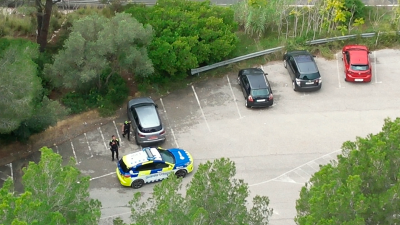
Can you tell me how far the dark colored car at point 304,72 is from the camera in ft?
90.5

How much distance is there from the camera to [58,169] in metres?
15.5

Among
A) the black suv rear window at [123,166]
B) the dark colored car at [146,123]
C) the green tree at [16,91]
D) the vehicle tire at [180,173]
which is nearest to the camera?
the green tree at [16,91]

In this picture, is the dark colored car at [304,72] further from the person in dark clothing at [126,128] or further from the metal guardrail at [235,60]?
the person in dark clothing at [126,128]

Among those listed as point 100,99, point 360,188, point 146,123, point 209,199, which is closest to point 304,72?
point 146,123

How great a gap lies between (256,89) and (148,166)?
717 cm

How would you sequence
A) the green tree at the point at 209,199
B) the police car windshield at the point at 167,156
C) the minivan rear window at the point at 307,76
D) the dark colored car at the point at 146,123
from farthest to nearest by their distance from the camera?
the minivan rear window at the point at 307,76, the dark colored car at the point at 146,123, the police car windshield at the point at 167,156, the green tree at the point at 209,199

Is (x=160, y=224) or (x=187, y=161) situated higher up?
(x=160, y=224)

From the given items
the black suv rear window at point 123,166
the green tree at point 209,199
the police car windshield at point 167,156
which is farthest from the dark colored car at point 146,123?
the green tree at point 209,199

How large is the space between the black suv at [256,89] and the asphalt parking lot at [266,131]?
1.58 feet

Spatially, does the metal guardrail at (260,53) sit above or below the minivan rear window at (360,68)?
above

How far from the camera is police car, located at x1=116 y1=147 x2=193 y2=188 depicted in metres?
22.0

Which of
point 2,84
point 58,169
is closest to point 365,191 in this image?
point 58,169

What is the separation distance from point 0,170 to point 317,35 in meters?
17.5

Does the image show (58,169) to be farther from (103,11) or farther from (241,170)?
(103,11)
